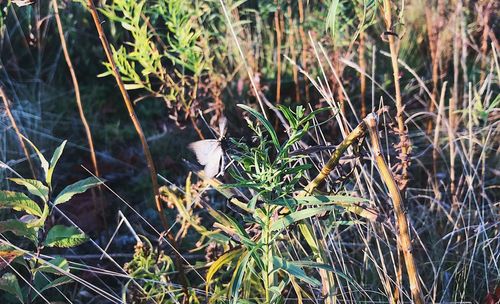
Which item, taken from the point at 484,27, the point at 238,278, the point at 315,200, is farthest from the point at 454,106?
the point at 238,278

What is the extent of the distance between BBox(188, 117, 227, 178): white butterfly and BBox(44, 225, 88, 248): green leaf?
0.37 metres

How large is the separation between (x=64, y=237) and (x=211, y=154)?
1.39 ft

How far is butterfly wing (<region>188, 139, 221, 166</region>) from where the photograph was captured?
118 centimetres

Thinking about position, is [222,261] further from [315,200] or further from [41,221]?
[41,221]

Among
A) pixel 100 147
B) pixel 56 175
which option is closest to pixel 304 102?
pixel 100 147

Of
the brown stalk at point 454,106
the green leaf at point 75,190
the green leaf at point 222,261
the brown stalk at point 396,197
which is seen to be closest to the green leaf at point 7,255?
the green leaf at point 75,190

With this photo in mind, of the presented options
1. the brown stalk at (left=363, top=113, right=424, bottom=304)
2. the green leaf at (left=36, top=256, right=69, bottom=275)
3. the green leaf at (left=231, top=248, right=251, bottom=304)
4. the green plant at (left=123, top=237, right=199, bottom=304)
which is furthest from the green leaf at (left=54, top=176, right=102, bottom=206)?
the brown stalk at (left=363, top=113, right=424, bottom=304)

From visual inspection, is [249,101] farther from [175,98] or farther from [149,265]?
[149,265]

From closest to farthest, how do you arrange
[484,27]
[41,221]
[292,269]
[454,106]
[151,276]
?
[292,269], [41,221], [151,276], [454,106], [484,27]

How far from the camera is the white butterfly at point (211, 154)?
3.85 feet

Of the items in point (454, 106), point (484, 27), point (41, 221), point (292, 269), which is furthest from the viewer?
point (484, 27)

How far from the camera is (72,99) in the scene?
2.60 m

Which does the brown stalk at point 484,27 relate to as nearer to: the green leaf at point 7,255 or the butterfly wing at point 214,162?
the butterfly wing at point 214,162

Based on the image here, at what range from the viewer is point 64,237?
1373 millimetres
